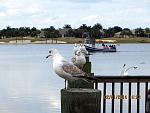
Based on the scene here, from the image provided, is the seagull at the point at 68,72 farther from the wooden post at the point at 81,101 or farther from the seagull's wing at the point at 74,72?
the wooden post at the point at 81,101

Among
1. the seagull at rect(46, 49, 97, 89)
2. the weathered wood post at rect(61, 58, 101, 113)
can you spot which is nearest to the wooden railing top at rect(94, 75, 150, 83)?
the seagull at rect(46, 49, 97, 89)

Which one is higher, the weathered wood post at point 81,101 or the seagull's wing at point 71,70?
the seagull's wing at point 71,70

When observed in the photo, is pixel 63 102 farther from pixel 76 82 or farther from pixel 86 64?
pixel 86 64

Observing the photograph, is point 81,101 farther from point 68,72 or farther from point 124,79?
point 124,79

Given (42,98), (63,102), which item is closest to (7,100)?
(42,98)

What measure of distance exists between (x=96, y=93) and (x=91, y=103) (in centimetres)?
17

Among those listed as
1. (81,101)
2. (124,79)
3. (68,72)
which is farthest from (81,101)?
(124,79)

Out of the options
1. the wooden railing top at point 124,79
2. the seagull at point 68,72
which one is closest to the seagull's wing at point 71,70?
the seagull at point 68,72

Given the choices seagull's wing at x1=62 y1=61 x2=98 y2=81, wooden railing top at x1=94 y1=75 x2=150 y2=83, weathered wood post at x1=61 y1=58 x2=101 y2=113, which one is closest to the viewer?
weathered wood post at x1=61 y1=58 x2=101 y2=113

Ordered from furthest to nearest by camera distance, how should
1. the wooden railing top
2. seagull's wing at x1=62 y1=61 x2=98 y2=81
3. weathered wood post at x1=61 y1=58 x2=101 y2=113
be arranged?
1. the wooden railing top
2. seagull's wing at x1=62 y1=61 x2=98 y2=81
3. weathered wood post at x1=61 y1=58 x2=101 y2=113

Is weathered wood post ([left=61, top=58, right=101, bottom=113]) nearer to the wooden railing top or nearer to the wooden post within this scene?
the wooden post

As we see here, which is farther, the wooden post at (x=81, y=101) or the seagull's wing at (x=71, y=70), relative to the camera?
the seagull's wing at (x=71, y=70)

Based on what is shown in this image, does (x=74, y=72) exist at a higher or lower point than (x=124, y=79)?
higher

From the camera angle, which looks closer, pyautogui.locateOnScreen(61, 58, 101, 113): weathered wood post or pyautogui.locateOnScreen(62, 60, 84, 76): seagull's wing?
pyautogui.locateOnScreen(61, 58, 101, 113): weathered wood post
